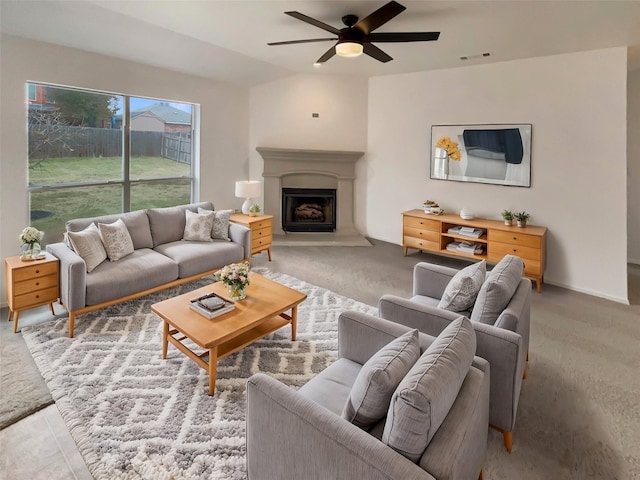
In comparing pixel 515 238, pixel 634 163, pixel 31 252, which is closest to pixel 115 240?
pixel 31 252

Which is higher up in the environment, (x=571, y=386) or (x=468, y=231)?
(x=468, y=231)

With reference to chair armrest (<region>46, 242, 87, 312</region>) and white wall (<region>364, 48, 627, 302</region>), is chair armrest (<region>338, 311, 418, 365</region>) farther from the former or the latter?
white wall (<region>364, 48, 627, 302</region>)

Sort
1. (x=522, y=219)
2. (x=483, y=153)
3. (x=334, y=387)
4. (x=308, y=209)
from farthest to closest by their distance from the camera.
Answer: (x=308, y=209) < (x=483, y=153) < (x=522, y=219) < (x=334, y=387)

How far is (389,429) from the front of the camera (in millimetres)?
1351

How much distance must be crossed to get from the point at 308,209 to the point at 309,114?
1.65 meters

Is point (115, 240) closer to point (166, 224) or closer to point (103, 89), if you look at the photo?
point (166, 224)

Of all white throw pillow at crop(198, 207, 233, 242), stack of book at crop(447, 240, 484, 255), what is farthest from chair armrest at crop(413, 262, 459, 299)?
white throw pillow at crop(198, 207, 233, 242)

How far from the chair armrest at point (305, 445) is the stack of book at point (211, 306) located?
1.23 metres

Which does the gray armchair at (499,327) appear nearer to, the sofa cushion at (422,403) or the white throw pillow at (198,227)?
the sofa cushion at (422,403)

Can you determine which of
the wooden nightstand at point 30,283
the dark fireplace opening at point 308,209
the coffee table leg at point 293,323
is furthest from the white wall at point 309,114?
the coffee table leg at point 293,323

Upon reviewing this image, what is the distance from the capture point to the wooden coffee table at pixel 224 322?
8.40 feet

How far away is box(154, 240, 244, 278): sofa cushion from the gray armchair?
8.06 ft

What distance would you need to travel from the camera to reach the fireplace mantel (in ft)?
21.3

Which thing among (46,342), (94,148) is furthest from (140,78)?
(46,342)
